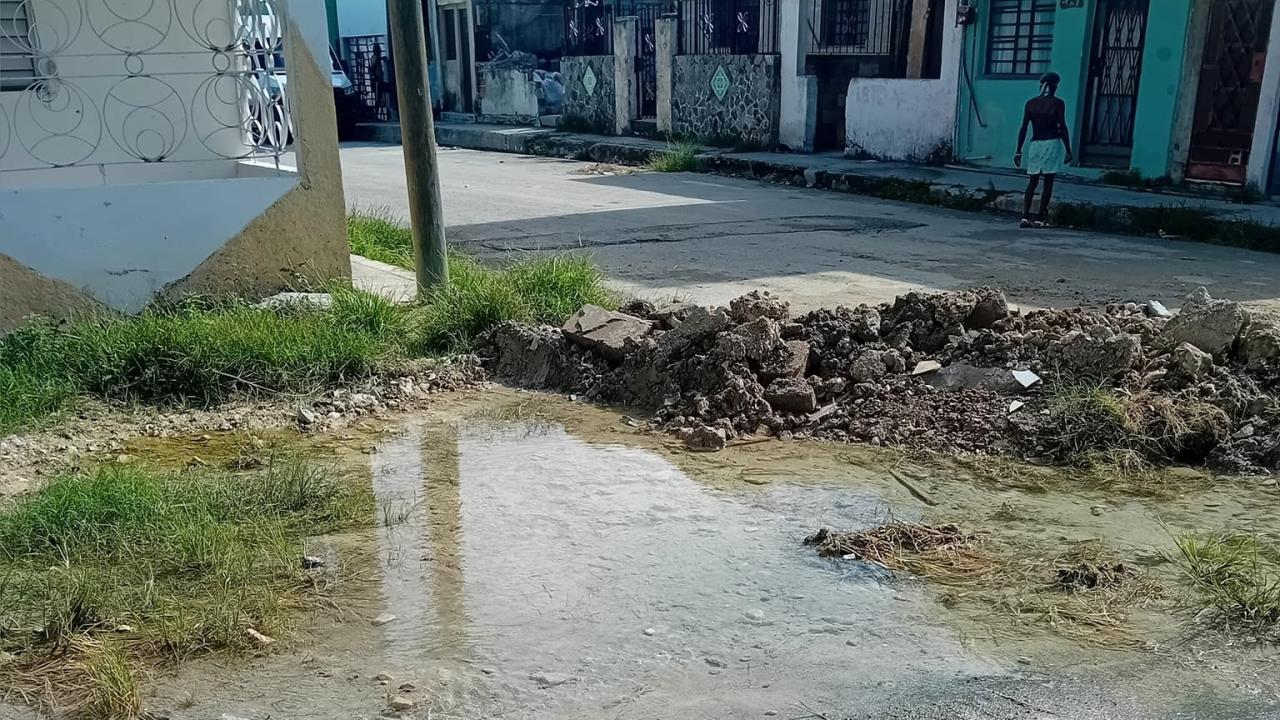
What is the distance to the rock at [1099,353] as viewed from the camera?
5125 mm

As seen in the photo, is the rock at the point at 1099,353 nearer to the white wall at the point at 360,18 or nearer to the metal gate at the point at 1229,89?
the metal gate at the point at 1229,89

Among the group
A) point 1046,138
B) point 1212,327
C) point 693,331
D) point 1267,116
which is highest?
point 1267,116

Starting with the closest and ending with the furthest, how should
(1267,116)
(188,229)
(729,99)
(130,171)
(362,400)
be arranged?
(362,400) < (188,229) < (130,171) < (1267,116) < (729,99)

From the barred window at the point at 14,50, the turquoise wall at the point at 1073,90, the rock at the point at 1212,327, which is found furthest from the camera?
the turquoise wall at the point at 1073,90

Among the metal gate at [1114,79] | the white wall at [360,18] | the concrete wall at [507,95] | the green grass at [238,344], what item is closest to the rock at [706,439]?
the green grass at [238,344]

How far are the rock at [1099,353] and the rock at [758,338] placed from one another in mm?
1374

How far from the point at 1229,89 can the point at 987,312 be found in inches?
350

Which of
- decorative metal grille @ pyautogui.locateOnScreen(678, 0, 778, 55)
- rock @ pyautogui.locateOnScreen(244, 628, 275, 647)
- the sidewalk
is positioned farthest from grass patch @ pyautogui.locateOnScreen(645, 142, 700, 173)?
rock @ pyautogui.locateOnScreen(244, 628, 275, 647)

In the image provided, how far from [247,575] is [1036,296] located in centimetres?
605

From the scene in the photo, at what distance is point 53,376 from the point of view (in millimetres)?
5551

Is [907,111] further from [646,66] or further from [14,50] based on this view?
[14,50]

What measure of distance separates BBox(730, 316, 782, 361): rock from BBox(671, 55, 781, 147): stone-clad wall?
1387 centimetres

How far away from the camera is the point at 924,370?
5477 mm

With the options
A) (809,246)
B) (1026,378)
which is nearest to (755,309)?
(1026,378)
